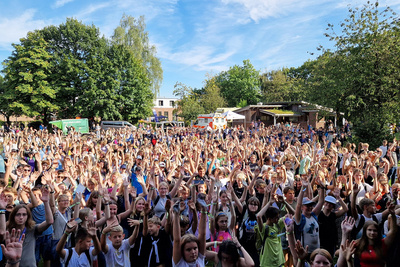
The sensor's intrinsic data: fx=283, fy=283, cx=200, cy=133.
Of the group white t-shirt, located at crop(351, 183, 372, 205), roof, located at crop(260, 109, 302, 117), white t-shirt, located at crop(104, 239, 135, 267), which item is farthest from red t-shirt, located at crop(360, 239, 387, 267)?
roof, located at crop(260, 109, 302, 117)

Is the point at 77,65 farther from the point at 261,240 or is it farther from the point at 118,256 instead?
the point at 261,240

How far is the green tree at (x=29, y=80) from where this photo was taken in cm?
3084

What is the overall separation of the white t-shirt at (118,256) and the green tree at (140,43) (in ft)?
129

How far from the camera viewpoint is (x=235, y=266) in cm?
270

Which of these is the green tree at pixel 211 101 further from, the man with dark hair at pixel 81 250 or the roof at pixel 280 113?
the man with dark hair at pixel 81 250

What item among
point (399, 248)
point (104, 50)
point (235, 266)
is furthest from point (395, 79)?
point (104, 50)

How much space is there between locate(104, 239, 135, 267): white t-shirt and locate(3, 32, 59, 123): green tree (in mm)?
32360

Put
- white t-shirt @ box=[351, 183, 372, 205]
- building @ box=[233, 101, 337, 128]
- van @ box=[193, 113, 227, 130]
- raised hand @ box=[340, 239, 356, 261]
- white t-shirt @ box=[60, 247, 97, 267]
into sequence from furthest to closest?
building @ box=[233, 101, 337, 128]
van @ box=[193, 113, 227, 130]
white t-shirt @ box=[351, 183, 372, 205]
white t-shirt @ box=[60, 247, 97, 267]
raised hand @ box=[340, 239, 356, 261]

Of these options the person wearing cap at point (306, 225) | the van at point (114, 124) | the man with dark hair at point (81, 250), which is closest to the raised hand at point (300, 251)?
the person wearing cap at point (306, 225)

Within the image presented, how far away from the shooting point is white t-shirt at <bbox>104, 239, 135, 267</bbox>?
11.6 feet

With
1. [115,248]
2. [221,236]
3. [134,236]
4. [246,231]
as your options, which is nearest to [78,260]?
[115,248]

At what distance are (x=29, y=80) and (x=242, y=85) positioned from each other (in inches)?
1528

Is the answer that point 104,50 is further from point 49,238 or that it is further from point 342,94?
point 49,238

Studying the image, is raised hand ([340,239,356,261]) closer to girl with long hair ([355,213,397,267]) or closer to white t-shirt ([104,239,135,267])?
girl with long hair ([355,213,397,267])
